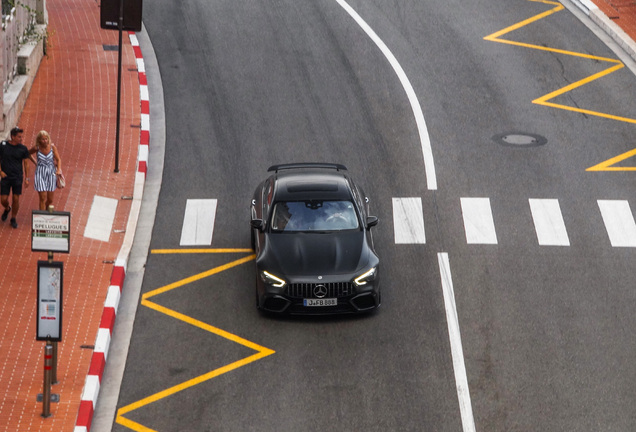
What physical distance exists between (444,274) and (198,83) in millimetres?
10300

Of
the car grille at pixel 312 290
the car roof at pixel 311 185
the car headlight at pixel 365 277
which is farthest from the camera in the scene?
the car roof at pixel 311 185

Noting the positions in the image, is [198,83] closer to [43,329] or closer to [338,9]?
[338,9]

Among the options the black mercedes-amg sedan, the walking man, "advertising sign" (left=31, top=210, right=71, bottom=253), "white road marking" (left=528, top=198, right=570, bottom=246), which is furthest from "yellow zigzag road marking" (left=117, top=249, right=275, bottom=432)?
"white road marking" (left=528, top=198, right=570, bottom=246)

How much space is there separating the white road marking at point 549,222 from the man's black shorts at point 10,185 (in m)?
9.26

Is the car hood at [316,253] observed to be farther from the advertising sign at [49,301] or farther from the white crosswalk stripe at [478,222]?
the advertising sign at [49,301]

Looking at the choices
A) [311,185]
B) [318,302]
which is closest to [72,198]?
[311,185]

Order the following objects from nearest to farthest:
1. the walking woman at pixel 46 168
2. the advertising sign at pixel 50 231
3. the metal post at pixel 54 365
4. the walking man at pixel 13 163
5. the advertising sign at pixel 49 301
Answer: the advertising sign at pixel 49 301, the advertising sign at pixel 50 231, the metal post at pixel 54 365, the walking man at pixel 13 163, the walking woman at pixel 46 168

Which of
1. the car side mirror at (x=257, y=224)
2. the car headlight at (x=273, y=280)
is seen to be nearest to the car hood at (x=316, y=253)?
the car headlight at (x=273, y=280)

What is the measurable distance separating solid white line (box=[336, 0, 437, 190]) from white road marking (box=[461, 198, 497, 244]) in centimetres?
99

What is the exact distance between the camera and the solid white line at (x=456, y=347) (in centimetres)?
1394

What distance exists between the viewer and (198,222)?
766 inches

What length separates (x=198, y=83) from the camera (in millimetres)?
25547

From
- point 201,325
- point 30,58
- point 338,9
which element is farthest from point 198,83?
point 201,325

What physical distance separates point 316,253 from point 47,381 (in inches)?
194
